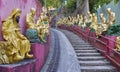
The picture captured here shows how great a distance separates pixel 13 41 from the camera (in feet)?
21.9

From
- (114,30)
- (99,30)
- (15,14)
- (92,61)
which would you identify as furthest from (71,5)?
(15,14)

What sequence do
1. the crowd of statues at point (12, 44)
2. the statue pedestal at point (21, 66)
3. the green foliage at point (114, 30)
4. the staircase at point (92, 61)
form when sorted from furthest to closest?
1. the green foliage at point (114, 30)
2. the staircase at point (92, 61)
3. the crowd of statues at point (12, 44)
4. the statue pedestal at point (21, 66)

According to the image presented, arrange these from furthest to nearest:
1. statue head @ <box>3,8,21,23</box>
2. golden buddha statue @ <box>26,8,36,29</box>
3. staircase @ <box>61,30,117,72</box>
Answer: staircase @ <box>61,30,117,72</box> < golden buddha statue @ <box>26,8,36,29</box> < statue head @ <box>3,8,21,23</box>

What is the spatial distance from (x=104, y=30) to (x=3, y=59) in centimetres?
797

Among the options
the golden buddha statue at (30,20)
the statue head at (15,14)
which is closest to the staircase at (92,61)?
the golden buddha statue at (30,20)

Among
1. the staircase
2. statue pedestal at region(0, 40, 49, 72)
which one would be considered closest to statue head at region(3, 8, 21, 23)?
statue pedestal at region(0, 40, 49, 72)

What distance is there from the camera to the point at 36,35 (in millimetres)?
8750

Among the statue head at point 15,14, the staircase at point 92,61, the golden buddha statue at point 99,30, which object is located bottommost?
the staircase at point 92,61

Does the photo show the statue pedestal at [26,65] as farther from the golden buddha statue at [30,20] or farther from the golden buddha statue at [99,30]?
the golden buddha statue at [99,30]

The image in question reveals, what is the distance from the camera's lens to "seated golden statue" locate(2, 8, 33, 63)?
6.55 m

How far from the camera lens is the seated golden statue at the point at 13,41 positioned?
6551mm

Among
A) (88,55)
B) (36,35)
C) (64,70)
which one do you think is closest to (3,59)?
(36,35)

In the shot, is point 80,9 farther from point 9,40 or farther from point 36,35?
point 9,40

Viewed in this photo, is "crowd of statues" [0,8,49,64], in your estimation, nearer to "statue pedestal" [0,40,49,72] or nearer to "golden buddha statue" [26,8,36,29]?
"statue pedestal" [0,40,49,72]
